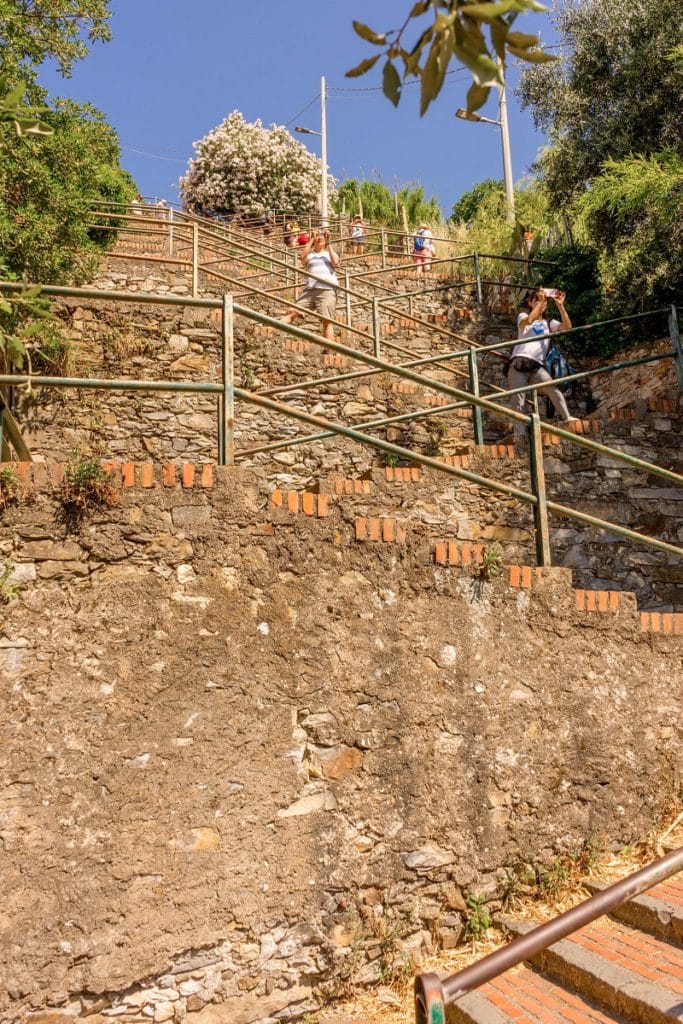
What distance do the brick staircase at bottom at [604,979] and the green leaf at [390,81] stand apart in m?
2.84

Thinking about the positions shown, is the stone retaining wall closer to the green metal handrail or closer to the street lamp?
the green metal handrail

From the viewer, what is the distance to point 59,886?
259 centimetres

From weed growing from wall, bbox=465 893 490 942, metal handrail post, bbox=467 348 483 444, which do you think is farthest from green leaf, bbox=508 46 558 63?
metal handrail post, bbox=467 348 483 444

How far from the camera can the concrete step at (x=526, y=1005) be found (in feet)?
8.71

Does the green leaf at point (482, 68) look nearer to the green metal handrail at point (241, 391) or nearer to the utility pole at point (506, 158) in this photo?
the green metal handrail at point (241, 391)

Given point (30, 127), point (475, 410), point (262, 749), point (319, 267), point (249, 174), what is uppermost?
point (249, 174)

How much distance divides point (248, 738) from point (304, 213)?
72.7 feet

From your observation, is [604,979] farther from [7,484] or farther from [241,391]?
[7,484]

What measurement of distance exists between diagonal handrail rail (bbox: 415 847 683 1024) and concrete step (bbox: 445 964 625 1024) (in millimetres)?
908

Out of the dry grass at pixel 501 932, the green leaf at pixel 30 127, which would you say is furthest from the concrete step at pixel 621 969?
the green leaf at pixel 30 127

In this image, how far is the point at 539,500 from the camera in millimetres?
3893

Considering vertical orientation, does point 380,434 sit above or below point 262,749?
above

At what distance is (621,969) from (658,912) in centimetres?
43

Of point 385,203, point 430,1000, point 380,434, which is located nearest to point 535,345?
point 380,434
